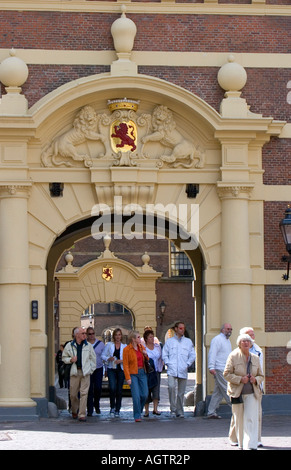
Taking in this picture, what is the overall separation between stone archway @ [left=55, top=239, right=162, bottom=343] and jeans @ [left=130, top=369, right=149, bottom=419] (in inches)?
856

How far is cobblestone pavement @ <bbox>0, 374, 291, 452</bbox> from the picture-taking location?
15.3 m

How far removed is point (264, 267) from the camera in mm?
20484

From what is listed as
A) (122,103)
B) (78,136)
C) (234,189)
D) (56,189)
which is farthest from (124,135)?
(234,189)

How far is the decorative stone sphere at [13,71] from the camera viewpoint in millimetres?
20016

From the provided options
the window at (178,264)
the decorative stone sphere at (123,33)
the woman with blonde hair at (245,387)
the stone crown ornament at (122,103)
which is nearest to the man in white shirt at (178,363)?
the stone crown ornament at (122,103)

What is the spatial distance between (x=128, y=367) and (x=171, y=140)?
13.2 feet

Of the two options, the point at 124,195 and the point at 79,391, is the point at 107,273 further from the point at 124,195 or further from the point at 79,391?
the point at 79,391

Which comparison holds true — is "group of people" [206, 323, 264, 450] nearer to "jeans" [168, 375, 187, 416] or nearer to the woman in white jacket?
"jeans" [168, 375, 187, 416]

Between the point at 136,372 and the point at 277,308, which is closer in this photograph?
the point at 136,372

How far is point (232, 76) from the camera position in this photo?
2030cm

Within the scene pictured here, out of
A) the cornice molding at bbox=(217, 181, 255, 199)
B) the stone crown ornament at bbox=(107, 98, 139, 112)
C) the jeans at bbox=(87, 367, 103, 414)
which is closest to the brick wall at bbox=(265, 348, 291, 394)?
the cornice molding at bbox=(217, 181, 255, 199)

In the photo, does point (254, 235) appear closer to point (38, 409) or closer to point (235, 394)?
point (38, 409)
